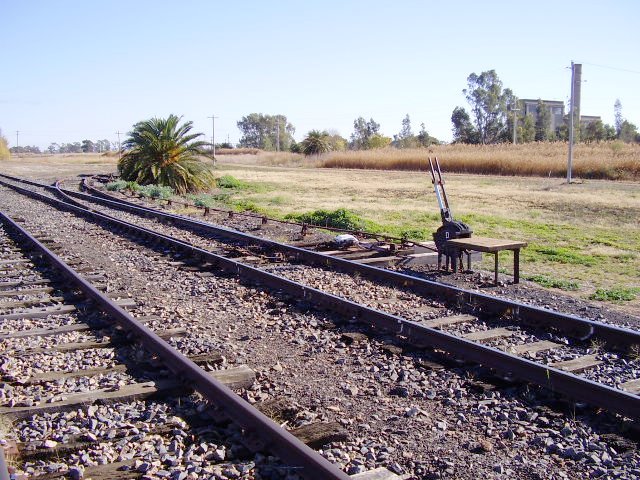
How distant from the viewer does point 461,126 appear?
325 ft

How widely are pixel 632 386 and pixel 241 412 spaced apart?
2.95 metres

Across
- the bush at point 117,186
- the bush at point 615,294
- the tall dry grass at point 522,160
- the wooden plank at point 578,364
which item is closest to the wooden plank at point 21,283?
the wooden plank at point 578,364

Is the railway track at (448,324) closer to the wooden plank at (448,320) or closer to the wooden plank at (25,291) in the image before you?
the wooden plank at (448,320)

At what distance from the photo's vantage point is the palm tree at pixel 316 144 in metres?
81.8

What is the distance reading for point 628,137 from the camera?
96125 mm

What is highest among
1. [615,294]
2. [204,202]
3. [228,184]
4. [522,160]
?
[522,160]

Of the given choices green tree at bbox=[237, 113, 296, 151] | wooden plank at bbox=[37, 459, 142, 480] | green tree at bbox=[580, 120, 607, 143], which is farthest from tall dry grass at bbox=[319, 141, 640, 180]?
green tree at bbox=[237, 113, 296, 151]

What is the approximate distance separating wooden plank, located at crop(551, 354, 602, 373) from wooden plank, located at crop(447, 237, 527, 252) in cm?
323

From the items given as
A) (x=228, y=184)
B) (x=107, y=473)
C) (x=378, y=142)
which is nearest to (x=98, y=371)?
(x=107, y=473)

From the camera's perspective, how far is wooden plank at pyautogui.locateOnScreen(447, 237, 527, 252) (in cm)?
884

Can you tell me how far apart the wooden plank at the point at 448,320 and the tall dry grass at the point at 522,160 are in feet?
103

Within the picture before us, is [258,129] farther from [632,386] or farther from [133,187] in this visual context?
[632,386]

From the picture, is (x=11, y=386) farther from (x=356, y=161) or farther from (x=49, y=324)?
(x=356, y=161)

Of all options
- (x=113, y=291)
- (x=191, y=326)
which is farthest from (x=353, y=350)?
(x=113, y=291)
